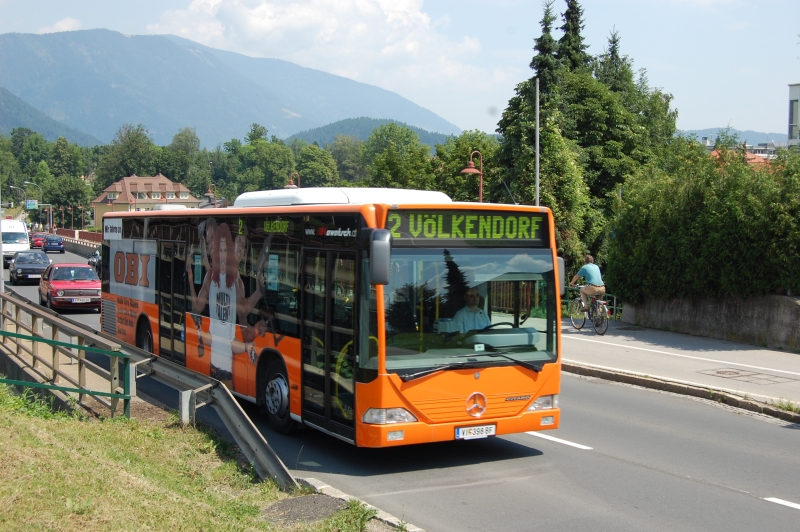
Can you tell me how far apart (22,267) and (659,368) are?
1451 inches

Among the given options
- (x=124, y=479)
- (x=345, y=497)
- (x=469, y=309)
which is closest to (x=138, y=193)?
(x=469, y=309)

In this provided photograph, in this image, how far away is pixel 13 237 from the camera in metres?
56.2

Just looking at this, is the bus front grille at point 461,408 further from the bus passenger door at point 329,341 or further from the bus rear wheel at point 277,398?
the bus rear wheel at point 277,398

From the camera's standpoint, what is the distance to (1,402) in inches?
415

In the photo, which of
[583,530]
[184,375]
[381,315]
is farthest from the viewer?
[184,375]

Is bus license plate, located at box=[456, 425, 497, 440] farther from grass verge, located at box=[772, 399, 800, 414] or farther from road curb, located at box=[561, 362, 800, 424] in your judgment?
grass verge, located at box=[772, 399, 800, 414]

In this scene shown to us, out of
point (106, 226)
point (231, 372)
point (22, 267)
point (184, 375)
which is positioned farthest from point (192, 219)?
point (22, 267)

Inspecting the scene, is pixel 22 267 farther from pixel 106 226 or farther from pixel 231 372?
pixel 231 372

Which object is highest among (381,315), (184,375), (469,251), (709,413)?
(469,251)

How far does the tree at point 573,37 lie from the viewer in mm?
59938

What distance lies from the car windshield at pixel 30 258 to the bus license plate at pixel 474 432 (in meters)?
40.2

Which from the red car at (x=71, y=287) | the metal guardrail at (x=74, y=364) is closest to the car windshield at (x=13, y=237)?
the red car at (x=71, y=287)

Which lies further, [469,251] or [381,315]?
[469,251]

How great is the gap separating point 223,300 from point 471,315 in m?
4.50
